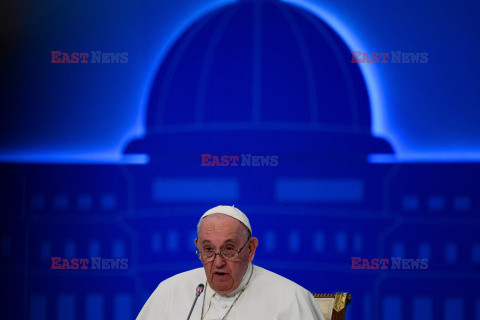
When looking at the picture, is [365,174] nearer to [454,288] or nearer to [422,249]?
[422,249]

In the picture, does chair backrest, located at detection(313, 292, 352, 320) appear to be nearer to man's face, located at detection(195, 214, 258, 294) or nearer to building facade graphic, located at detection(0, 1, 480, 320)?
man's face, located at detection(195, 214, 258, 294)

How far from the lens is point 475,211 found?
227 inches

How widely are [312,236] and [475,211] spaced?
137 centimetres

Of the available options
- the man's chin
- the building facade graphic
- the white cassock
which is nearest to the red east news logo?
the building facade graphic
